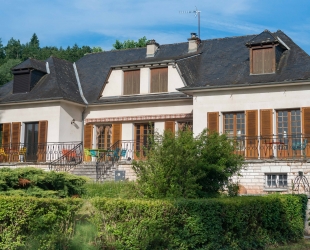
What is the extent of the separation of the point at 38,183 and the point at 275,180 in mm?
11232

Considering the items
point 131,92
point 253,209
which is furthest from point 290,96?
point 253,209

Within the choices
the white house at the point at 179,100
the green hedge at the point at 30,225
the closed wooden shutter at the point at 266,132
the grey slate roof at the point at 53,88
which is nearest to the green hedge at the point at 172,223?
the green hedge at the point at 30,225

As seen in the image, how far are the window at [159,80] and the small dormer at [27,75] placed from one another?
22.5 ft

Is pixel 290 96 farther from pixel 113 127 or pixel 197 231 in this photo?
A: pixel 197 231

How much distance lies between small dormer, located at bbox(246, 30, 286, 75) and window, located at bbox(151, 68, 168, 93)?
461 centimetres

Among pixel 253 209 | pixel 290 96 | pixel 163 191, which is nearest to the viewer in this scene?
pixel 253 209

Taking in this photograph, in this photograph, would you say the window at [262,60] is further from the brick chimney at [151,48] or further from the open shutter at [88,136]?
the open shutter at [88,136]

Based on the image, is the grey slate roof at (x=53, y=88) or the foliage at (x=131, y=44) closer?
the grey slate roof at (x=53, y=88)

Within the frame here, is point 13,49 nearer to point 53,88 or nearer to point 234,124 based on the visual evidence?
point 53,88

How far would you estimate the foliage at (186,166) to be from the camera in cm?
1269

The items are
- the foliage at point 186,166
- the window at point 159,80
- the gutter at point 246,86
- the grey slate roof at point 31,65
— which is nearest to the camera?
the foliage at point 186,166

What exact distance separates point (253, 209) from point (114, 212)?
12.4 ft

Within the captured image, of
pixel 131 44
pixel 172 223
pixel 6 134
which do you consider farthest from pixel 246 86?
pixel 131 44

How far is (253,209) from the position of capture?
11.8 m
